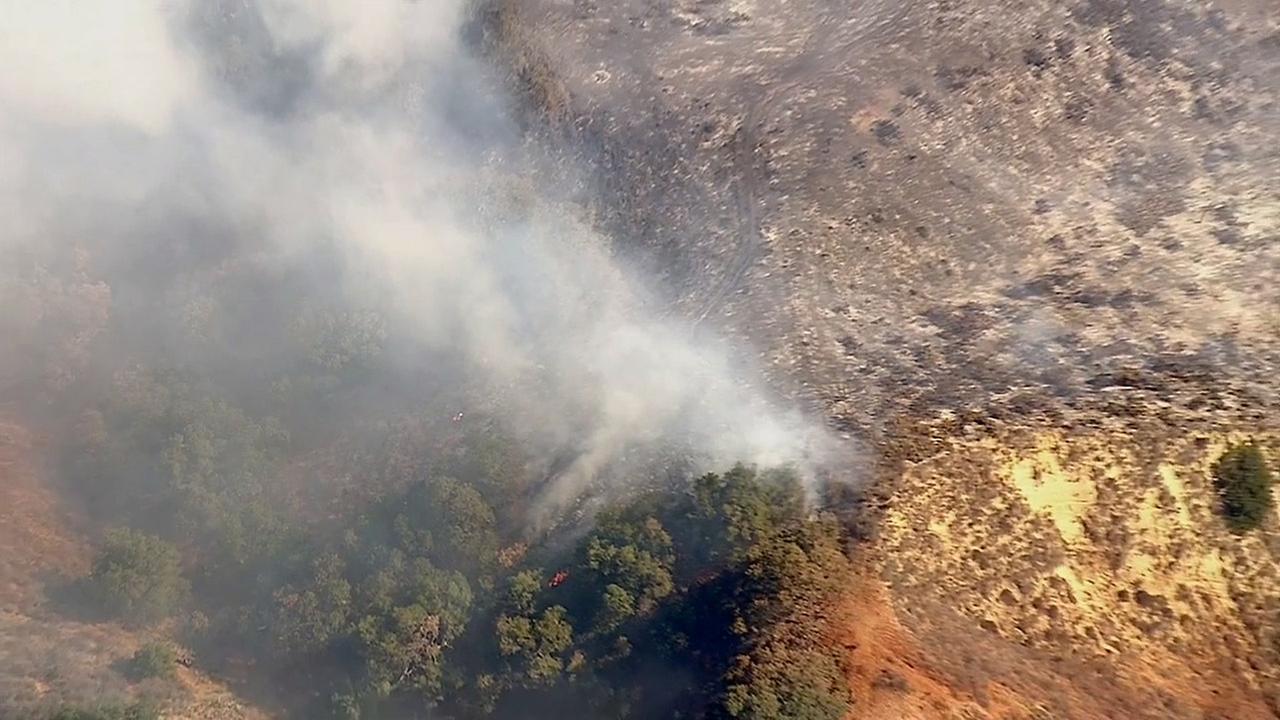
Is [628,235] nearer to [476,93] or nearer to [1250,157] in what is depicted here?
[476,93]

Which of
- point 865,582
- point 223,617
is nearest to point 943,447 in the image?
point 865,582

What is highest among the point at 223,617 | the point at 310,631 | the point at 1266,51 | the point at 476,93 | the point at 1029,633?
the point at 476,93

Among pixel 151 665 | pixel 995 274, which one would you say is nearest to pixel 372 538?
pixel 151 665

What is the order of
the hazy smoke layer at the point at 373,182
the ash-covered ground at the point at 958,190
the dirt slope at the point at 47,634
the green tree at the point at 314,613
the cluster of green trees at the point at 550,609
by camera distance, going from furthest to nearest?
the hazy smoke layer at the point at 373,182 → the green tree at the point at 314,613 → the ash-covered ground at the point at 958,190 → the dirt slope at the point at 47,634 → the cluster of green trees at the point at 550,609

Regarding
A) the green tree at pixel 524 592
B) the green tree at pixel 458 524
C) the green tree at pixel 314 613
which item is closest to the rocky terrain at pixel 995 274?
the green tree at pixel 524 592

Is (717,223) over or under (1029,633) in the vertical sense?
over

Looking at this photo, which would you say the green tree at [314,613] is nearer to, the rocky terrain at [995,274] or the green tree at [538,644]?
the green tree at [538,644]

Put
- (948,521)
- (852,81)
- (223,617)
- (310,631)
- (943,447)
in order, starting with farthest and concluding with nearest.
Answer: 1. (852,81)
2. (223,617)
3. (310,631)
4. (943,447)
5. (948,521)
